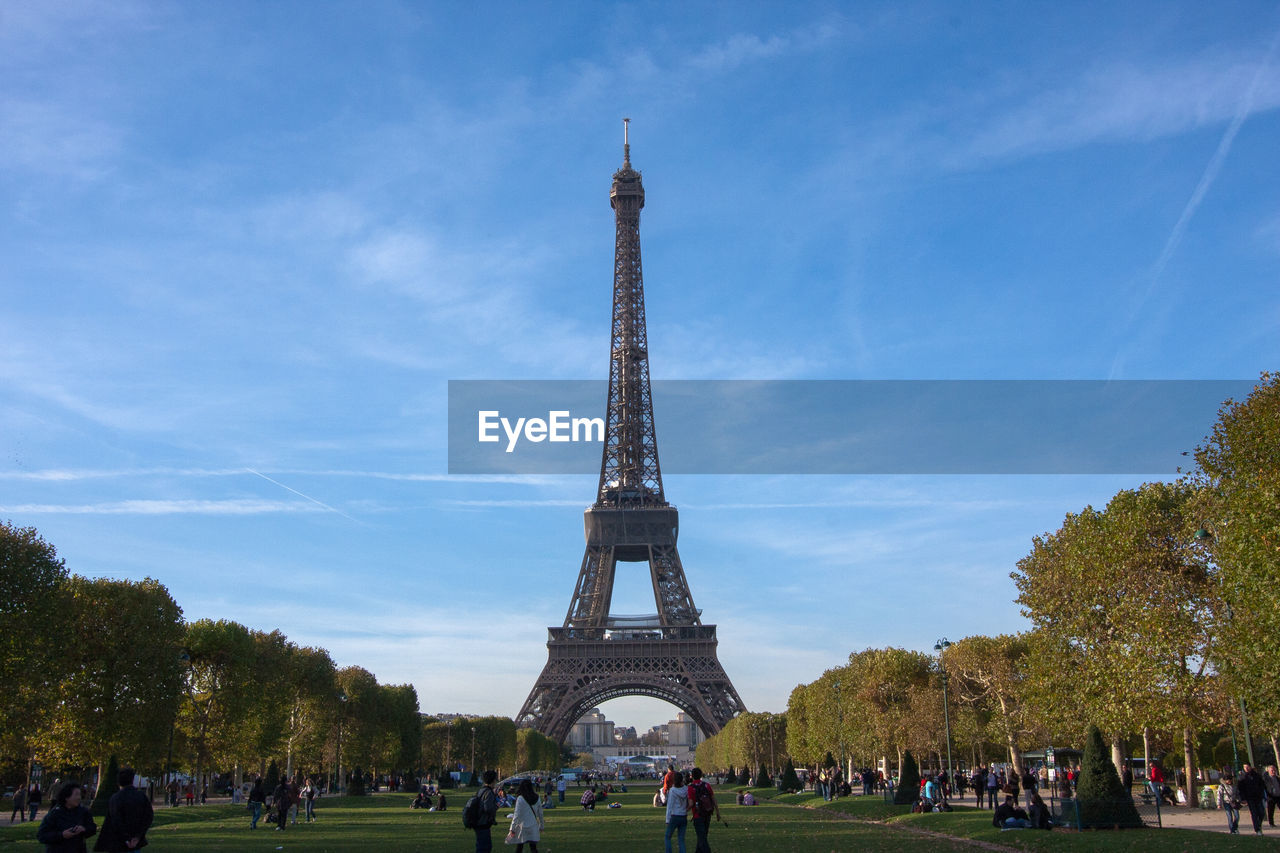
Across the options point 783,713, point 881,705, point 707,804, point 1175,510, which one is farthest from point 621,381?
point 707,804

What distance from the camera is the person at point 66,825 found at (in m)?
12.7

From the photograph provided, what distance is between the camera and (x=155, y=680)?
4700 cm

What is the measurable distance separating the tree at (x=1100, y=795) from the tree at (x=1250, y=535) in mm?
4708

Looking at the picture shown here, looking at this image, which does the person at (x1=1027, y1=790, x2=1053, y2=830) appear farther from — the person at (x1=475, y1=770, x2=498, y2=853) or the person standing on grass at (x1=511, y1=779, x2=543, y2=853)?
the person at (x1=475, y1=770, x2=498, y2=853)

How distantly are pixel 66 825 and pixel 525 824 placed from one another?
711 centimetres

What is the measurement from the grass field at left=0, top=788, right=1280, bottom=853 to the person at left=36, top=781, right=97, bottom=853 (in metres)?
14.4

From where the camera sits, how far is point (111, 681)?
150 ft

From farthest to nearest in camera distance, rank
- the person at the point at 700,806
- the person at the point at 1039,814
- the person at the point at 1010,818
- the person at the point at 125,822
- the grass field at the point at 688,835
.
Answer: the person at the point at 1010,818 → the person at the point at 1039,814 → the grass field at the point at 688,835 → the person at the point at 700,806 → the person at the point at 125,822

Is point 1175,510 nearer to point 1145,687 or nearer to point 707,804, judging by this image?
point 1145,687

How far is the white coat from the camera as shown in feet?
57.0

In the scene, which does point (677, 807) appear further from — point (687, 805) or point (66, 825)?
point (66, 825)

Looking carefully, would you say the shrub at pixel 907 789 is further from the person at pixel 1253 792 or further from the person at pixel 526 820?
the person at pixel 526 820

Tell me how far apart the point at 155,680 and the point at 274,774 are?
779cm

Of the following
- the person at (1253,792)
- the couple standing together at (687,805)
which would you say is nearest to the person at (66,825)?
the couple standing together at (687,805)
